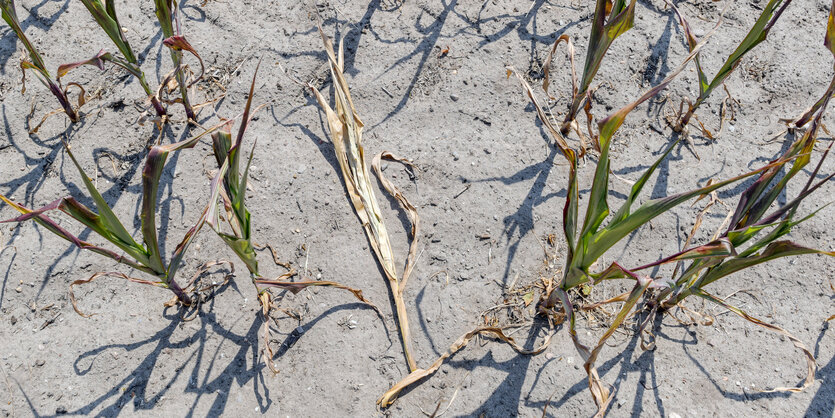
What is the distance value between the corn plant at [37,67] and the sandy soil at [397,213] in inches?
3.0

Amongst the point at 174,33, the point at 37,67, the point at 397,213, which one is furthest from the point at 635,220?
the point at 37,67

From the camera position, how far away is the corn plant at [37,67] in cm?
173

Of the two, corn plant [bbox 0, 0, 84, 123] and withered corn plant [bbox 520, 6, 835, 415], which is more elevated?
withered corn plant [bbox 520, 6, 835, 415]

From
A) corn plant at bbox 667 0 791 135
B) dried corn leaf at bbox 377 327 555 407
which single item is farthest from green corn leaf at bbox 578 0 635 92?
dried corn leaf at bbox 377 327 555 407

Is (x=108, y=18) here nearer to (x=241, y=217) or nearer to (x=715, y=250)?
(x=241, y=217)

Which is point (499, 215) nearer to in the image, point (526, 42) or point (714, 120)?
point (526, 42)

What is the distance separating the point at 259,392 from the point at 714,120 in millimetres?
1844

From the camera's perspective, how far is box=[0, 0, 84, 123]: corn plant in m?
1.73

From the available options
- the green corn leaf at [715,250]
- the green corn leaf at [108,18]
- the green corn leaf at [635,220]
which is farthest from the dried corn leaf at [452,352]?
the green corn leaf at [108,18]

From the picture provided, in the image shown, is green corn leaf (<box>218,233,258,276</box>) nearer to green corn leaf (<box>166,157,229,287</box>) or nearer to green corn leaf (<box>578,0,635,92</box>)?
green corn leaf (<box>166,157,229,287</box>)

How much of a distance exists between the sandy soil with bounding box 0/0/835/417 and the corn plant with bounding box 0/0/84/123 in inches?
3.0

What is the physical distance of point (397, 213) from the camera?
6.28ft

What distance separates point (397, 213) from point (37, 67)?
1.21 m

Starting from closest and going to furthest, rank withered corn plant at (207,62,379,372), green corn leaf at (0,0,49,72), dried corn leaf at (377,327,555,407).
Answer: withered corn plant at (207,62,379,372) → dried corn leaf at (377,327,555,407) → green corn leaf at (0,0,49,72)
